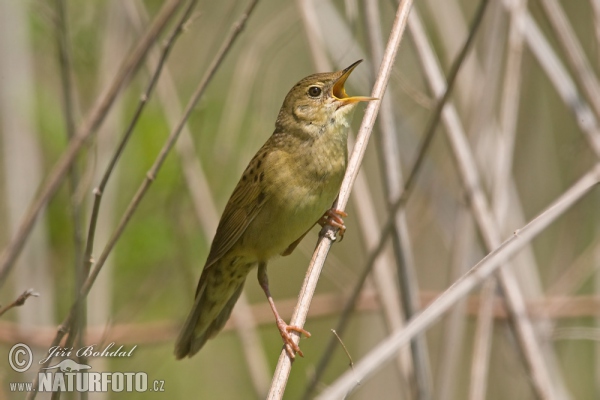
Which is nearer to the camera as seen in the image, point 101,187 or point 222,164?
point 101,187

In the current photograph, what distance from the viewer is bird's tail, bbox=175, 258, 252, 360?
10.8 feet

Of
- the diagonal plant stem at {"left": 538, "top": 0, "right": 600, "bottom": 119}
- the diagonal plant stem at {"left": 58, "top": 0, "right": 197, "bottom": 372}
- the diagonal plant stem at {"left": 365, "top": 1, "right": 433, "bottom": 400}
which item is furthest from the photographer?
the diagonal plant stem at {"left": 538, "top": 0, "right": 600, "bottom": 119}

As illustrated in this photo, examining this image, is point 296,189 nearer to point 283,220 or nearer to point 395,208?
point 283,220

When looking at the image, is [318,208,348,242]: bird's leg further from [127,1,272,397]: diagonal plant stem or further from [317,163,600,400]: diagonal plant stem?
[317,163,600,400]: diagonal plant stem

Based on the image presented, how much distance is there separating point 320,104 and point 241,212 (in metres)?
0.65

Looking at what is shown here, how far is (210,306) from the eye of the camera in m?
3.35

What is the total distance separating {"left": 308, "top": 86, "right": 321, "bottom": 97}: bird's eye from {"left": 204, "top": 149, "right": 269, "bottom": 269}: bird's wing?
1.29ft

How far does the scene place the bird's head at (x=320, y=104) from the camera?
3191 millimetres

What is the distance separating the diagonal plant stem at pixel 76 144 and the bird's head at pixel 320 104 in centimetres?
118

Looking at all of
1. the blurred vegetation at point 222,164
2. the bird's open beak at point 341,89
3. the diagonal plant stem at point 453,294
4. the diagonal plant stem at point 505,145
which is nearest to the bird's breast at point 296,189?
the bird's open beak at point 341,89

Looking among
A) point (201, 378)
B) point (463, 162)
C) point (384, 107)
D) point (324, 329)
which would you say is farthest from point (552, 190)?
point (201, 378)

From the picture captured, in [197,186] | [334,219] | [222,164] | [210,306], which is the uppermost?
[222,164]

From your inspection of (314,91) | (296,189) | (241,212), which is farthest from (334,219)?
(314,91)

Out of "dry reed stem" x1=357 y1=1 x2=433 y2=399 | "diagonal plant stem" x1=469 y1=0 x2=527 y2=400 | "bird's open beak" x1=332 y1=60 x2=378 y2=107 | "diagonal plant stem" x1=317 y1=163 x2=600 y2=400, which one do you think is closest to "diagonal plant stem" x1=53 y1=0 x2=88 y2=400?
"diagonal plant stem" x1=317 y1=163 x2=600 y2=400
